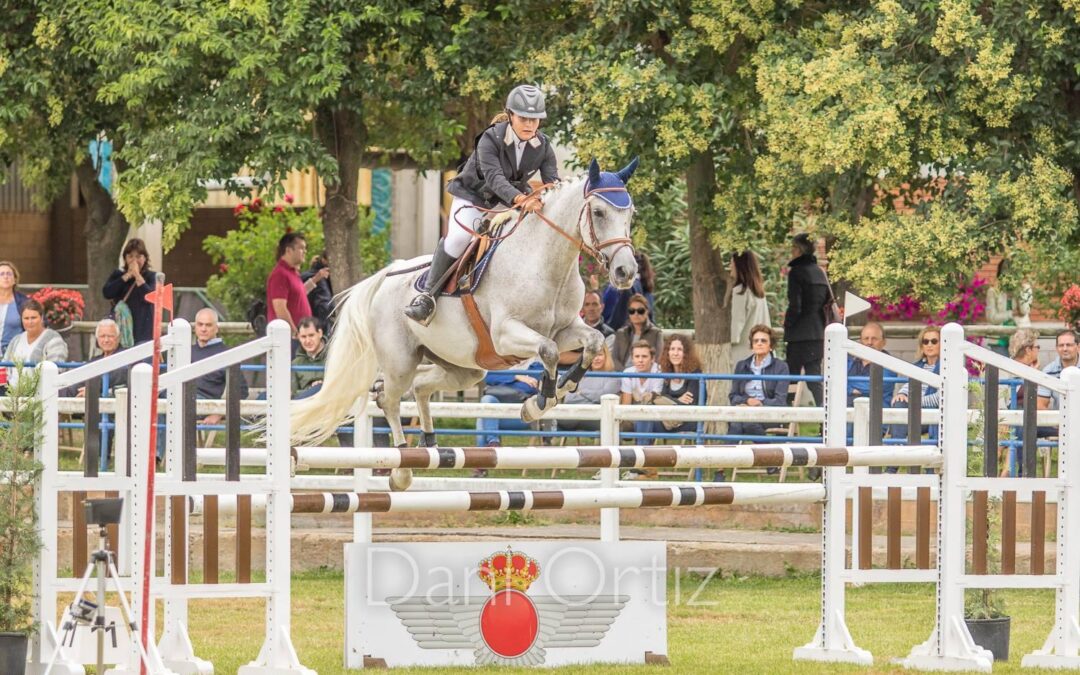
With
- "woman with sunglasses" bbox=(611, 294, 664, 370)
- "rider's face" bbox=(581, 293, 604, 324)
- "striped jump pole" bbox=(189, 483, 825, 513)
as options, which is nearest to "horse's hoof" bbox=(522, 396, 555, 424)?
"striped jump pole" bbox=(189, 483, 825, 513)

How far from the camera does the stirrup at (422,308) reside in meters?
8.71

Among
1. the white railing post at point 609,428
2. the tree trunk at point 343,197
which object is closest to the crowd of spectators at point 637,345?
the tree trunk at point 343,197

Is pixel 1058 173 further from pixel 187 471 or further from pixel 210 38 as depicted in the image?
pixel 187 471

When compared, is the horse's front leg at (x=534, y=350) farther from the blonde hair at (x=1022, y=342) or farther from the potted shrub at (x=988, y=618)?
the blonde hair at (x=1022, y=342)

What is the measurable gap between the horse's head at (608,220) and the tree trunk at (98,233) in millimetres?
11589

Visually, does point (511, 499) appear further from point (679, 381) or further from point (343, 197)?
point (343, 197)

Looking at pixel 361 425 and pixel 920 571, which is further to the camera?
pixel 361 425

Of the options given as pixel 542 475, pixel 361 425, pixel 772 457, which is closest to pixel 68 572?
pixel 361 425

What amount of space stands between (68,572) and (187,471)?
5.05m

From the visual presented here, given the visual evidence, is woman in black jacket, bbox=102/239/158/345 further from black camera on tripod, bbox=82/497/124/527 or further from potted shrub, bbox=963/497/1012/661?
black camera on tripod, bbox=82/497/124/527

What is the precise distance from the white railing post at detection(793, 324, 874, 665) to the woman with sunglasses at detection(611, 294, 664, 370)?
523 centimetres

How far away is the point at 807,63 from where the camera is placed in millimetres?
12898

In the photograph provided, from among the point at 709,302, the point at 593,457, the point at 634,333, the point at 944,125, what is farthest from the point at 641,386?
the point at 593,457

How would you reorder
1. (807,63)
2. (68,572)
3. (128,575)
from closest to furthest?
(128,575) → (68,572) → (807,63)
